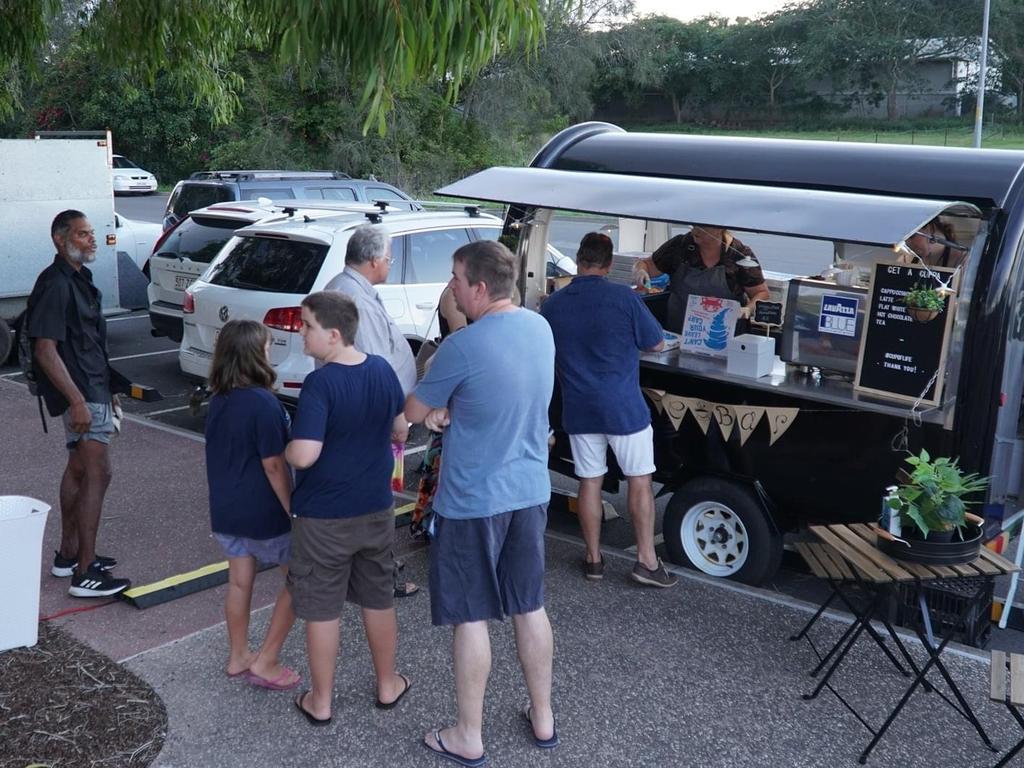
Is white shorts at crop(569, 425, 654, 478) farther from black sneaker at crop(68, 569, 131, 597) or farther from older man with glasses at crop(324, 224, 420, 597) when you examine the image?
black sneaker at crop(68, 569, 131, 597)

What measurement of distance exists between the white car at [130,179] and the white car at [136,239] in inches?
1000

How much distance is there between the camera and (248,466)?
4.16 m

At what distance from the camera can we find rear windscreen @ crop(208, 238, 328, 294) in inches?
320

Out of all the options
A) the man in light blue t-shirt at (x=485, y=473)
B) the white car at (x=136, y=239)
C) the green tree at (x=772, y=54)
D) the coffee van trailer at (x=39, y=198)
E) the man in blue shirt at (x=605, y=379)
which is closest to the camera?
the man in light blue t-shirt at (x=485, y=473)

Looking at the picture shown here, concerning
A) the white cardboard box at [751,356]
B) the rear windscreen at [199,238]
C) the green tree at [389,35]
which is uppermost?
the green tree at [389,35]

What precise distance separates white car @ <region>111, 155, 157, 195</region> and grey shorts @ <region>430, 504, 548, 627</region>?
35.6 m

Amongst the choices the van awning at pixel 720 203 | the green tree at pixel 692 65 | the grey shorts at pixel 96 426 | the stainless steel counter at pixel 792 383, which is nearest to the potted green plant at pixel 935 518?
the stainless steel counter at pixel 792 383

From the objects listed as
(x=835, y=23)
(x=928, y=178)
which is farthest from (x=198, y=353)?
(x=835, y=23)

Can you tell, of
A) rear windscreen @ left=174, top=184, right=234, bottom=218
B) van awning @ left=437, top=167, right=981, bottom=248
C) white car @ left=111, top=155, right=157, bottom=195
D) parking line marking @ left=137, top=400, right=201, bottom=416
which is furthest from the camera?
white car @ left=111, top=155, right=157, bottom=195

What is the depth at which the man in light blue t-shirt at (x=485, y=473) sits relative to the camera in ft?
12.3

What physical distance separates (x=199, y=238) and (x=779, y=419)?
22.5ft

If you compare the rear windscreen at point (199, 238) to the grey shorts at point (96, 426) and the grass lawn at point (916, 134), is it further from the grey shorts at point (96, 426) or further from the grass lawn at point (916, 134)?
the grass lawn at point (916, 134)

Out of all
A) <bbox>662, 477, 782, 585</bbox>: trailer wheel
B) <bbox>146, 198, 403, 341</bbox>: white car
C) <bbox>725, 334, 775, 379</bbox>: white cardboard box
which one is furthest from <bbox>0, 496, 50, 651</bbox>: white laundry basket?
<bbox>146, 198, 403, 341</bbox>: white car

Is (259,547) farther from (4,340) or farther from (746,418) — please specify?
(4,340)
